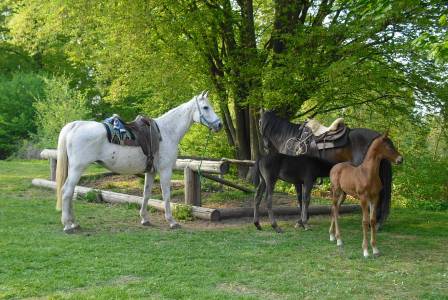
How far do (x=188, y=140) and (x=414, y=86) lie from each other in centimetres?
741

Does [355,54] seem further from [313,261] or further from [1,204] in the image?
[1,204]

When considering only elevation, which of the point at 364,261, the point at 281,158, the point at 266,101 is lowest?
the point at 364,261

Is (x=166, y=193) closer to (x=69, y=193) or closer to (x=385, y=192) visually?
(x=69, y=193)

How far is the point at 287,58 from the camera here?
404 inches

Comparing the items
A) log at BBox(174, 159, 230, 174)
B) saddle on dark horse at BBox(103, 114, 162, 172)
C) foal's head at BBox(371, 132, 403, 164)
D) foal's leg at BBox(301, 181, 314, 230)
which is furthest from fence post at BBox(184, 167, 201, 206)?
foal's head at BBox(371, 132, 403, 164)

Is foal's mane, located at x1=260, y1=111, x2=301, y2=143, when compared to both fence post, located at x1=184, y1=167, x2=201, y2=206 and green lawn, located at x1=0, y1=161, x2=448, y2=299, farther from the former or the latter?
fence post, located at x1=184, y1=167, x2=201, y2=206

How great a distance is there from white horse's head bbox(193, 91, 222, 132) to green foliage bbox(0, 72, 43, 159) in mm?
22159

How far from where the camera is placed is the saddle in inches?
324

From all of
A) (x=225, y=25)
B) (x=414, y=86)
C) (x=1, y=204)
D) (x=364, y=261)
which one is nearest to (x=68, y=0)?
(x=225, y=25)

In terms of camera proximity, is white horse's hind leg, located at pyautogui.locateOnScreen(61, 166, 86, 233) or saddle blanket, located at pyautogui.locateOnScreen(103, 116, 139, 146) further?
saddle blanket, located at pyautogui.locateOnScreen(103, 116, 139, 146)

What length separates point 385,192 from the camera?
834 cm

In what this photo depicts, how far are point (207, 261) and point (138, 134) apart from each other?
320 cm

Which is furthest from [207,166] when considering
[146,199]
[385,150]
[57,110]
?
[57,110]

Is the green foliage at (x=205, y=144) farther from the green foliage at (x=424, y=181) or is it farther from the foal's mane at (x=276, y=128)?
the foal's mane at (x=276, y=128)
